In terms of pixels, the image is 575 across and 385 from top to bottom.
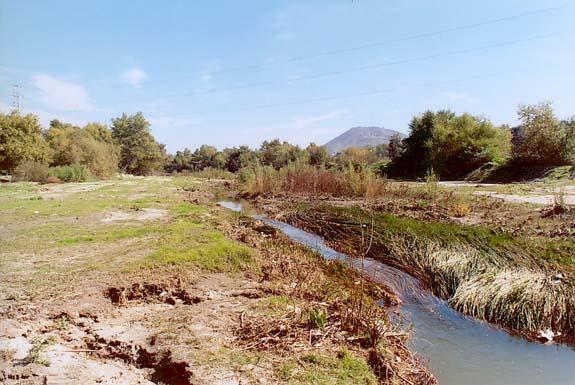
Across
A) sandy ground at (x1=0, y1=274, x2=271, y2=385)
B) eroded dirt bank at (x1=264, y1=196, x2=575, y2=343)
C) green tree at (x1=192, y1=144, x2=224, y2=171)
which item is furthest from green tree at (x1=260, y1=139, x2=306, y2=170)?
sandy ground at (x1=0, y1=274, x2=271, y2=385)

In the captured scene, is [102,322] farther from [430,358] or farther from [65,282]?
[430,358]

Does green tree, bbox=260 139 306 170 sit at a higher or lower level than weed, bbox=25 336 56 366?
higher

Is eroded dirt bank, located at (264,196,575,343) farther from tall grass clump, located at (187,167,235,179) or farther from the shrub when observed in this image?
tall grass clump, located at (187,167,235,179)

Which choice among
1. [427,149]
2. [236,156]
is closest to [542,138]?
[427,149]

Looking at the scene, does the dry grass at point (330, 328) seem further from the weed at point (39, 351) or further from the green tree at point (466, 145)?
the green tree at point (466, 145)

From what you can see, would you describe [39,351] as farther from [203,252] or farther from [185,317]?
[203,252]

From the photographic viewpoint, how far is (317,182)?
17406 mm

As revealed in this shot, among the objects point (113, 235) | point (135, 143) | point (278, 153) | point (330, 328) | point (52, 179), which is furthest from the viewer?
point (135, 143)

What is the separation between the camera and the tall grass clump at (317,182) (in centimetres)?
1490

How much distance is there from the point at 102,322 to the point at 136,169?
5303 cm

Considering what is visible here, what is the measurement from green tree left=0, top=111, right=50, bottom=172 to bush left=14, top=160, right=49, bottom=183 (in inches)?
55.3

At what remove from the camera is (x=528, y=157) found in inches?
877

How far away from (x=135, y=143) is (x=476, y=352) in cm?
5127

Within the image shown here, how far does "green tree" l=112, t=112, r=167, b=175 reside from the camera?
49812mm
